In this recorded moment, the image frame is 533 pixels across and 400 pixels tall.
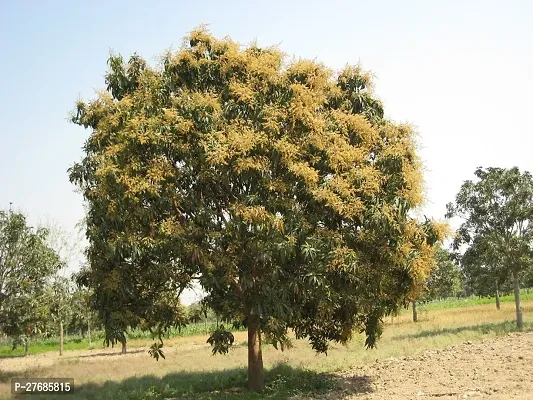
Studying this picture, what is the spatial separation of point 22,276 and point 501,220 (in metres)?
23.5

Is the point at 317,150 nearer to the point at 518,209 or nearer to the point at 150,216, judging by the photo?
the point at 150,216

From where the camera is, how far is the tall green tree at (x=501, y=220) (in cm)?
2773

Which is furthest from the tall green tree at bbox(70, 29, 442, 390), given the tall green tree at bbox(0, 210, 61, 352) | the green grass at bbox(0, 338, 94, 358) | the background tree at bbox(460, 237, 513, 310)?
the green grass at bbox(0, 338, 94, 358)

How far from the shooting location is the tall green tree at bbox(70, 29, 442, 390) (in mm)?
13484

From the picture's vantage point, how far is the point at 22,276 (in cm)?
2272

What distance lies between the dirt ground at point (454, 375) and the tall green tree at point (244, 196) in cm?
229

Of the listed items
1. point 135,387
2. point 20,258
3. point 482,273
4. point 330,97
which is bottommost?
point 135,387

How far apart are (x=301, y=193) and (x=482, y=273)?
62.7 feet

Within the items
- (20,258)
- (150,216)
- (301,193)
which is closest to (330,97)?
(301,193)

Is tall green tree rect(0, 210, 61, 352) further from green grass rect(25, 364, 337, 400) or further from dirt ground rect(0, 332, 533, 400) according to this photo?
dirt ground rect(0, 332, 533, 400)

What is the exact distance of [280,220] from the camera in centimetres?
1337

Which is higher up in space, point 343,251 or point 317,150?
point 317,150

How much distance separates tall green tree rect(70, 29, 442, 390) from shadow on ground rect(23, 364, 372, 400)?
86.4 inches

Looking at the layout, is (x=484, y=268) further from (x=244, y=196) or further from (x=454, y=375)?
(x=244, y=196)
